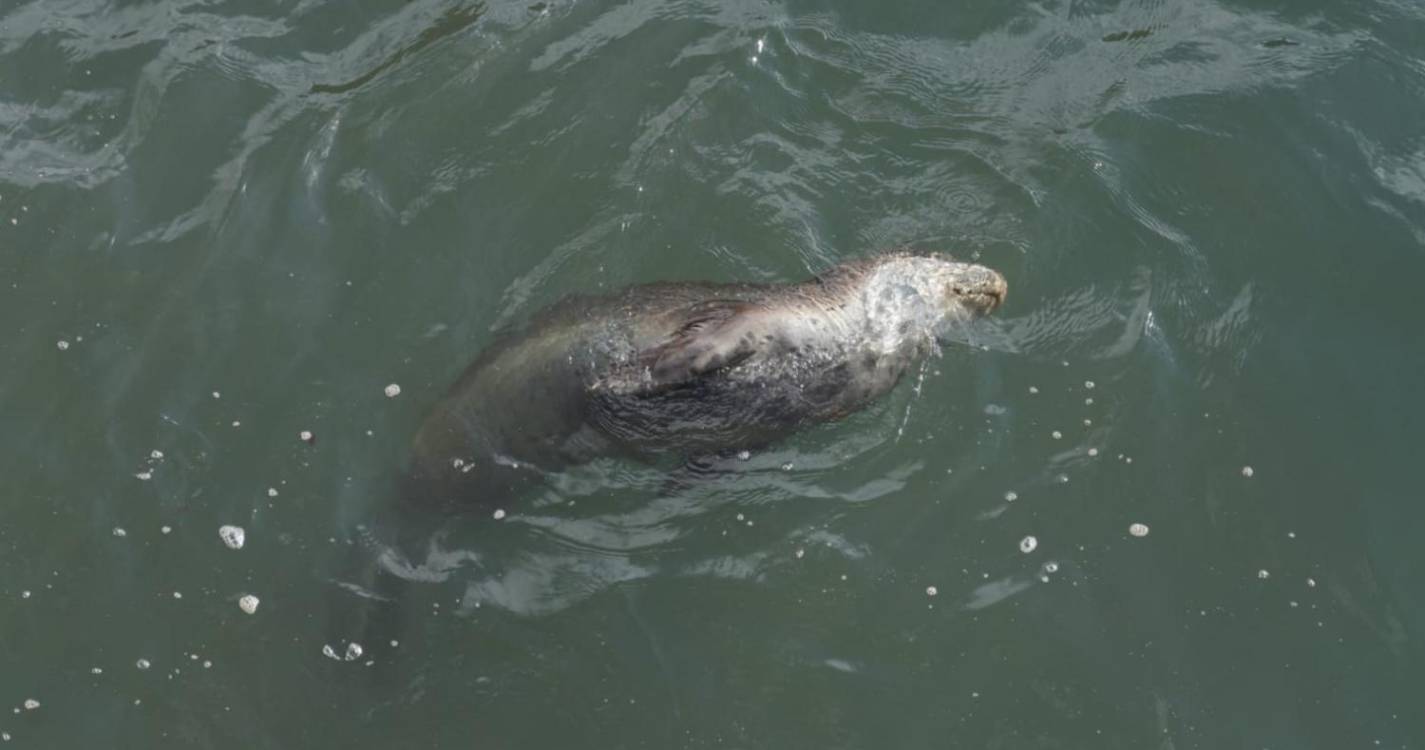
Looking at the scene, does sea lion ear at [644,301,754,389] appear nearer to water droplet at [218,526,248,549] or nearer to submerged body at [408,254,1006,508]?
submerged body at [408,254,1006,508]

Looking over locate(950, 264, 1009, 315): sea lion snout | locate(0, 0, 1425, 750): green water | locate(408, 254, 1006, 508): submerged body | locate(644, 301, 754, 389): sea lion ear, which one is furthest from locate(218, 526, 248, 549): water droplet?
locate(950, 264, 1009, 315): sea lion snout

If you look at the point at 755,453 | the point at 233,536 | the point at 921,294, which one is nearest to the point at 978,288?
the point at 921,294

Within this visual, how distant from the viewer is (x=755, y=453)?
8.51 metres

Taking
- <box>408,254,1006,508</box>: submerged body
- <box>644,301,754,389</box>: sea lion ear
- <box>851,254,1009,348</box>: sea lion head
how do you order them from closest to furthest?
<box>644,301,754,389</box>: sea lion ear → <box>408,254,1006,508</box>: submerged body → <box>851,254,1009,348</box>: sea lion head

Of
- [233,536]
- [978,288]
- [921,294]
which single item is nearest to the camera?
[233,536]

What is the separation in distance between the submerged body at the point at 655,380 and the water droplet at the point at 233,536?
3.81 ft

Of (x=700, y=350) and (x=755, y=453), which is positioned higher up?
(x=700, y=350)

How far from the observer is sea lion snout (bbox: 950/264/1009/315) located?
9070 mm

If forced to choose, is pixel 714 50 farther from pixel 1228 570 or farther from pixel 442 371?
pixel 1228 570

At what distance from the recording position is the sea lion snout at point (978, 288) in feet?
29.8

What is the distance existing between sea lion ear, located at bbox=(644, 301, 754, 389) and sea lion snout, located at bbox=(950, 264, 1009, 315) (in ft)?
5.99

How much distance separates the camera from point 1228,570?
28.5 ft

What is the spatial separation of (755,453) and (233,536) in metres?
3.44

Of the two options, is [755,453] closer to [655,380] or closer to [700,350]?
[655,380]
